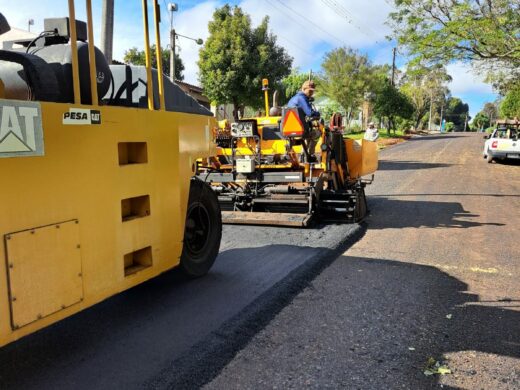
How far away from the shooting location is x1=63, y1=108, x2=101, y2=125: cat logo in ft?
8.55

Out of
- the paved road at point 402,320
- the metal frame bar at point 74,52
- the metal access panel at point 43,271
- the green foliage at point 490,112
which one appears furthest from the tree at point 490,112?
the metal access panel at point 43,271

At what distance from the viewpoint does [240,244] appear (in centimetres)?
601

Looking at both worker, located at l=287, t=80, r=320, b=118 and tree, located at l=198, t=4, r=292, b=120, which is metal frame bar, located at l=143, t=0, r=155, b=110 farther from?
tree, located at l=198, t=4, r=292, b=120

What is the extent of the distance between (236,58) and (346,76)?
19896mm

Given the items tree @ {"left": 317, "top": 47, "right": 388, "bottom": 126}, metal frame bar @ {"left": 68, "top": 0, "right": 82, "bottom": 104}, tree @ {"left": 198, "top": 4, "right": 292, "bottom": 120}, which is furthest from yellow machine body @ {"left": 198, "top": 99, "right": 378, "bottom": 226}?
tree @ {"left": 317, "top": 47, "right": 388, "bottom": 126}

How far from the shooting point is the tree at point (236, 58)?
1881 centimetres

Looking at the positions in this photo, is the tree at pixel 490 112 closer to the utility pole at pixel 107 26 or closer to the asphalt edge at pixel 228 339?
the asphalt edge at pixel 228 339

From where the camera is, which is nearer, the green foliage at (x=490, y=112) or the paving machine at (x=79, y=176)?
the paving machine at (x=79, y=176)

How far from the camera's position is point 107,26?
3.80 metres

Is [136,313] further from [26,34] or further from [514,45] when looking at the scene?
[514,45]

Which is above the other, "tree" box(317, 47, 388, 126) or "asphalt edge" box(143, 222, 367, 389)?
"tree" box(317, 47, 388, 126)

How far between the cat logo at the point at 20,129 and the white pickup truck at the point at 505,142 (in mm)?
19357

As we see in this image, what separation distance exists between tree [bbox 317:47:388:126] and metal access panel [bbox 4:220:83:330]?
35.8 meters

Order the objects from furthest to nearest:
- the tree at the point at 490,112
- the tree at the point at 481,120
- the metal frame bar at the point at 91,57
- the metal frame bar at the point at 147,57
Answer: the tree at the point at 490,112, the tree at the point at 481,120, the metal frame bar at the point at 147,57, the metal frame bar at the point at 91,57
